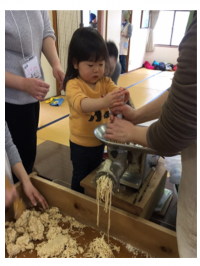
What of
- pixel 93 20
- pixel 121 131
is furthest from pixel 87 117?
pixel 93 20

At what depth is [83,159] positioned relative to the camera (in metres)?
1.12

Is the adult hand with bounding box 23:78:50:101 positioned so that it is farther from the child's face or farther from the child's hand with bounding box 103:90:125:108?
the child's hand with bounding box 103:90:125:108

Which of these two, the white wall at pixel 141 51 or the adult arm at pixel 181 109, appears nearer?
the adult arm at pixel 181 109

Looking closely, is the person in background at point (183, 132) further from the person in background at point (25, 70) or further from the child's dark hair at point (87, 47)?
the person in background at point (25, 70)

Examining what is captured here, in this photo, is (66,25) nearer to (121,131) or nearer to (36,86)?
(36,86)

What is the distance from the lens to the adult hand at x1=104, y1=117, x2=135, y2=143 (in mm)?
673

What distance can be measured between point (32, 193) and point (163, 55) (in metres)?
7.35

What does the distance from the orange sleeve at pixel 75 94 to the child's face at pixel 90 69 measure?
53 mm

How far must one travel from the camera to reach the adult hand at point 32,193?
32.6 inches

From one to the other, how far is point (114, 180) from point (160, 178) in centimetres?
30

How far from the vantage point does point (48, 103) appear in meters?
3.21

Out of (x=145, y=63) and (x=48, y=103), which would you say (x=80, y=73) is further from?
(x=145, y=63)

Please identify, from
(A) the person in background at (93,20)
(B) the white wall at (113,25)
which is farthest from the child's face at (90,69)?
(B) the white wall at (113,25)

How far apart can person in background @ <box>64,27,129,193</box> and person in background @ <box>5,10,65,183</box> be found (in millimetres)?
166
